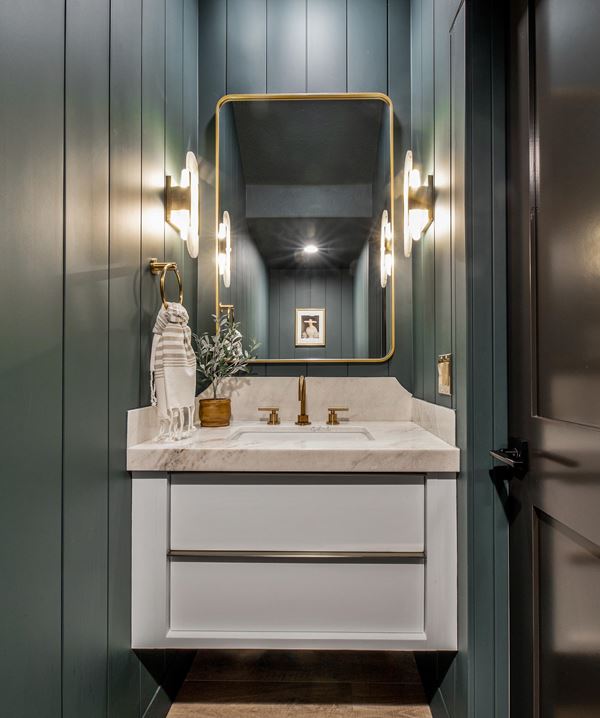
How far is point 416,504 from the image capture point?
Answer: 1.29 meters

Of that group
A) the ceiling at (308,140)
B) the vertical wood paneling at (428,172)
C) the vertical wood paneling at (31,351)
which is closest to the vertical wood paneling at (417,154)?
the vertical wood paneling at (428,172)

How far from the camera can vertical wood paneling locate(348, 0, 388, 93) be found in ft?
6.63

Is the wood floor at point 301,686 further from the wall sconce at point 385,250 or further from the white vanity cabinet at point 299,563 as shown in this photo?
the wall sconce at point 385,250

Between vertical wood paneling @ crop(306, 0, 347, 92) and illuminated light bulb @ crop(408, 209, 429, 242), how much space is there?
687mm

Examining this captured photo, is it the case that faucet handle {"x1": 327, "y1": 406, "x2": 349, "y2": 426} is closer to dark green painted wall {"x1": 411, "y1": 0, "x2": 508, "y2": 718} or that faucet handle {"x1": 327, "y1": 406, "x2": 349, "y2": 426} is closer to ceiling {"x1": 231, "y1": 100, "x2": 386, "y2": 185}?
dark green painted wall {"x1": 411, "y1": 0, "x2": 508, "y2": 718}

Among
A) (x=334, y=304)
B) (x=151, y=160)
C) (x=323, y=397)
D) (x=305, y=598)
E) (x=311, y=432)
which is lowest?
(x=305, y=598)

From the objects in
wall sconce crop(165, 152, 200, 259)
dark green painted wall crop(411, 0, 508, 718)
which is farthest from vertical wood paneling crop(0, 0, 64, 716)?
dark green painted wall crop(411, 0, 508, 718)

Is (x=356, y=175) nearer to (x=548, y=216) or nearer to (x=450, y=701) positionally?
(x=548, y=216)

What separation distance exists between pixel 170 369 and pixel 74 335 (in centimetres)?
42

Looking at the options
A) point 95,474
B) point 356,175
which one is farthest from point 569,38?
point 95,474

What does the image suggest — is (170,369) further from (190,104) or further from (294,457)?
(190,104)

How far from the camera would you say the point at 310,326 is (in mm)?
1999

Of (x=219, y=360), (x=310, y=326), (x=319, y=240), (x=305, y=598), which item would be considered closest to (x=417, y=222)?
(x=319, y=240)

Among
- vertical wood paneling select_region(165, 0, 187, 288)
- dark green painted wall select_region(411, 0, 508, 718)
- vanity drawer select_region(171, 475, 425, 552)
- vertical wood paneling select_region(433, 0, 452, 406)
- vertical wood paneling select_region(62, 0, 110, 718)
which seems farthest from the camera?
vertical wood paneling select_region(165, 0, 187, 288)
